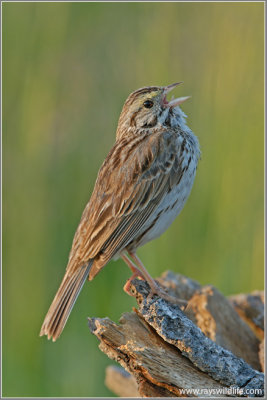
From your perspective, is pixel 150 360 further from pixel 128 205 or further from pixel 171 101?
pixel 171 101

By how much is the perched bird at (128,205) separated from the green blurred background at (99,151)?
0.84 metres

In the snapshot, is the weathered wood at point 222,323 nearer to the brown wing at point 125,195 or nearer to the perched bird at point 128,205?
the perched bird at point 128,205

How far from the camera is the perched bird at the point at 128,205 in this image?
4.16 m

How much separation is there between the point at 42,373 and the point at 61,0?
2990 millimetres

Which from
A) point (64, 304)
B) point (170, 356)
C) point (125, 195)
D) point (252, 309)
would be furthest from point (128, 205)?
point (252, 309)

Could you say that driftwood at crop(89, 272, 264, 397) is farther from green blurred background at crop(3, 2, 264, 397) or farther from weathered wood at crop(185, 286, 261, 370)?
green blurred background at crop(3, 2, 264, 397)

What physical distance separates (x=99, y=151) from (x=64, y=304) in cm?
184

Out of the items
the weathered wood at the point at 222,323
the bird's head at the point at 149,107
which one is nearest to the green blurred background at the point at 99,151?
the weathered wood at the point at 222,323

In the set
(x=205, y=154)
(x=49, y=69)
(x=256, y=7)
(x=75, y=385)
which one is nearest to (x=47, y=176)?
(x=49, y=69)

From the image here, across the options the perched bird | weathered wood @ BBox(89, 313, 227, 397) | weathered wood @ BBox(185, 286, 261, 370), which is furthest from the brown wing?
weathered wood @ BBox(185, 286, 261, 370)

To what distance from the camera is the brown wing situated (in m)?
4.15

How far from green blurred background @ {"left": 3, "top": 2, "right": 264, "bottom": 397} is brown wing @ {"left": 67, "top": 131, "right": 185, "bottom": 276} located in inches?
35.7

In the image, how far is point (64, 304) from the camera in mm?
4180

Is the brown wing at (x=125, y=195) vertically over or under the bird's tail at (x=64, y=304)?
over
